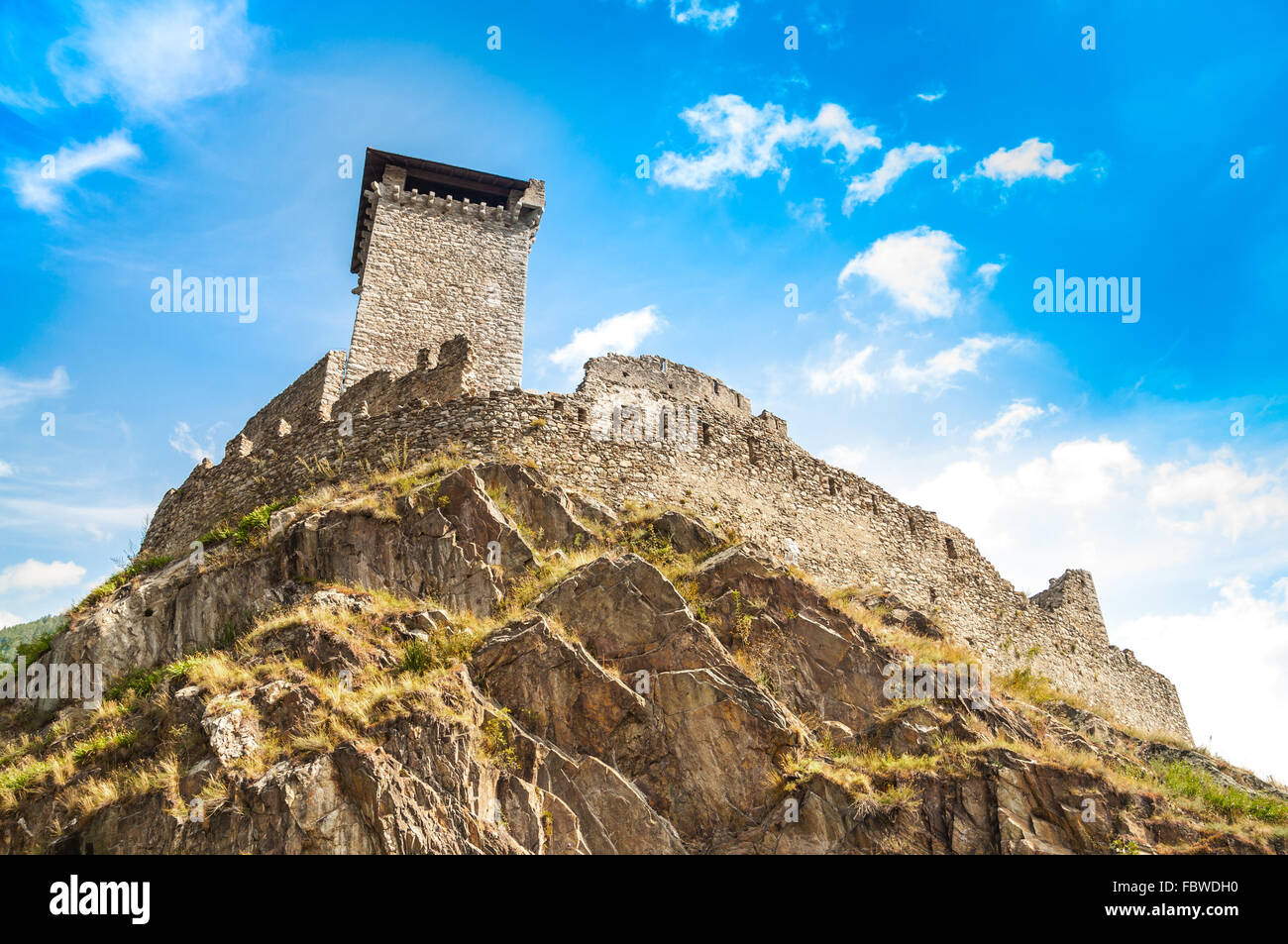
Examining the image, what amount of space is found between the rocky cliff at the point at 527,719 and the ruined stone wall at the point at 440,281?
10035 mm

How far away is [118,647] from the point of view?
1395cm

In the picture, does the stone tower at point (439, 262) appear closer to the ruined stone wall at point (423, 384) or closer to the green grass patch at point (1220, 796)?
the ruined stone wall at point (423, 384)

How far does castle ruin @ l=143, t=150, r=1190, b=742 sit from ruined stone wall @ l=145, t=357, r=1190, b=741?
5 centimetres

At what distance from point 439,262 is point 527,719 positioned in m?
19.6

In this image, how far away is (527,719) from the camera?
11219mm

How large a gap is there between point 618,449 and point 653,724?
7903 mm

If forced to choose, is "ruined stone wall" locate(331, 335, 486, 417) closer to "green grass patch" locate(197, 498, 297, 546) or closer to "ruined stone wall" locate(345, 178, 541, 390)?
"ruined stone wall" locate(345, 178, 541, 390)

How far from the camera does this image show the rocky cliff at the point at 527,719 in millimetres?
9758
